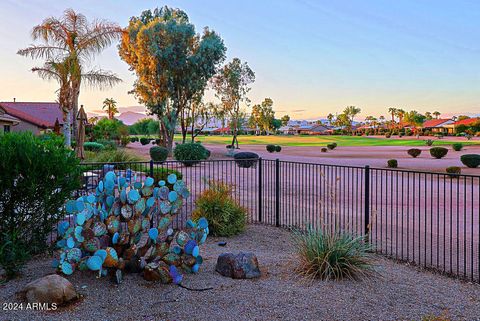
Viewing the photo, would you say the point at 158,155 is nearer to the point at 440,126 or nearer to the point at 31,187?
the point at 31,187

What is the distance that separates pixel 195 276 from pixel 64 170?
7.83 ft

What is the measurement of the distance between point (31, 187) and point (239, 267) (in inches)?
117

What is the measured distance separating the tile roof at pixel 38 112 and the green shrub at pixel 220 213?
49281 mm

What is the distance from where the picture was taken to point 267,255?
764cm

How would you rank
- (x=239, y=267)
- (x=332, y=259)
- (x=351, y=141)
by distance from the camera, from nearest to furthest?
1. (x=239, y=267)
2. (x=332, y=259)
3. (x=351, y=141)

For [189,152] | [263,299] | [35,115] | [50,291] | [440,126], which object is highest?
[35,115]

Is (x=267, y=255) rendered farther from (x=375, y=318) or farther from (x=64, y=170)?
(x=64, y=170)

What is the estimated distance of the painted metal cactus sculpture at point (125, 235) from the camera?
5516 mm

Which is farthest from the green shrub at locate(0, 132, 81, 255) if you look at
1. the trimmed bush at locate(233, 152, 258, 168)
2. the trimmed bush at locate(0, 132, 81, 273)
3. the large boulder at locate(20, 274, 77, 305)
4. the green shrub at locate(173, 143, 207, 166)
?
the green shrub at locate(173, 143, 207, 166)

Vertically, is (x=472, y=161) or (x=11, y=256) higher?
(x=11, y=256)

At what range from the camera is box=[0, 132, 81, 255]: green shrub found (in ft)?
19.2

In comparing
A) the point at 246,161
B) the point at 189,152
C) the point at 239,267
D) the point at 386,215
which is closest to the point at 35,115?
the point at 189,152

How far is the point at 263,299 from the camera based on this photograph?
5.24 m

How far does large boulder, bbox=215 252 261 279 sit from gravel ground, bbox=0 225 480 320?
13 cm
